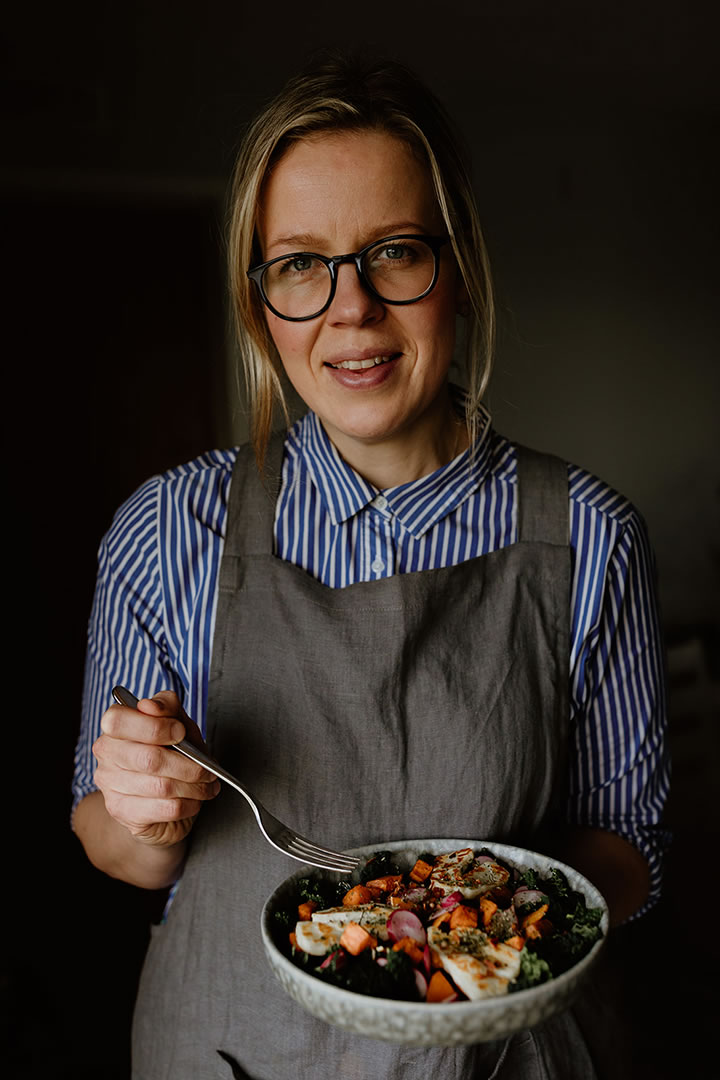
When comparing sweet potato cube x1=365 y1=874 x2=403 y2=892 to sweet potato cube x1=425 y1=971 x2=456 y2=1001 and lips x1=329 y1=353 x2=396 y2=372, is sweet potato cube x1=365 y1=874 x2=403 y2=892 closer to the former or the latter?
sweet potato cube x1=425 y1=971 x2=456 y2=1001

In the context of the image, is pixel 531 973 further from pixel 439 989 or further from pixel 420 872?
pixel 420 872

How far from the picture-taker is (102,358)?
3.24 meters

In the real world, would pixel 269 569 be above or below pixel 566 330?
below

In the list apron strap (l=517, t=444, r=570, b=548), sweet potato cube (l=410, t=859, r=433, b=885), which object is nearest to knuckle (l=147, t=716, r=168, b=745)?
sweet potato cube (l=410, t=859, r=433, b=885)

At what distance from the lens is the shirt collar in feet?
4.19

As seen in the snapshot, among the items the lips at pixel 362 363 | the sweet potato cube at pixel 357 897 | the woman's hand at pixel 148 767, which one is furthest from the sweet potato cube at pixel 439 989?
the lips at pixel 362 363

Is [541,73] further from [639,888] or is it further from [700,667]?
[639,888]

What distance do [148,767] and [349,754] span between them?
0.90ft

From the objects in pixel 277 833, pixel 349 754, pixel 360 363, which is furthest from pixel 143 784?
pixel 360 363

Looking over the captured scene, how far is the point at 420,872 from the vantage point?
99cm

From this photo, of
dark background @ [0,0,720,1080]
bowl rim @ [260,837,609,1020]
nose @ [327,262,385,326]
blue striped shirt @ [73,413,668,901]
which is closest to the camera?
bowl rim @ [260,837,609,1020]

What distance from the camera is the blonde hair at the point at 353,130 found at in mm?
1158

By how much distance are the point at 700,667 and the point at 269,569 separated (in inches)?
107

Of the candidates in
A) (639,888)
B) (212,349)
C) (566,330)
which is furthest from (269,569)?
(566,330)
